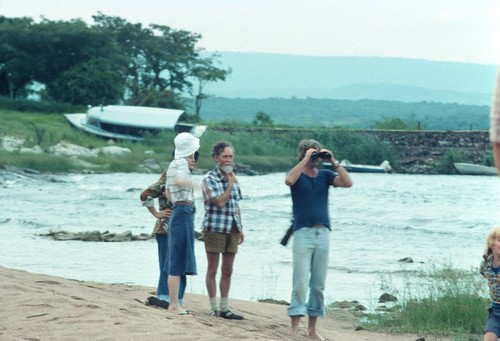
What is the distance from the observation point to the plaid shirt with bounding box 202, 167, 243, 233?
9438mm

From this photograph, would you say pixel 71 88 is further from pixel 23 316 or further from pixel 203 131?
pixel 23 316

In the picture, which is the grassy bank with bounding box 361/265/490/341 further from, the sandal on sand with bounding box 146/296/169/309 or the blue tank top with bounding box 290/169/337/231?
the sandal on sand with bounding box 146/296/169/309

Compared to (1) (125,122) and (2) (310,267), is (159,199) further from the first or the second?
(1) (125,122)

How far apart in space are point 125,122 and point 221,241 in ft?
174

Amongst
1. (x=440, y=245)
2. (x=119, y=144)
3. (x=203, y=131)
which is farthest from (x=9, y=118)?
(x=440, y=245)

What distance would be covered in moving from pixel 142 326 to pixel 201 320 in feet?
4.29

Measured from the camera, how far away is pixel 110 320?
798 centimetres

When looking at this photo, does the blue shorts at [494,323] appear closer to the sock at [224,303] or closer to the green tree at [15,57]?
the sock at [224,303]

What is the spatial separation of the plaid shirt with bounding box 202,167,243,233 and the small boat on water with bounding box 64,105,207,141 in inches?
1981

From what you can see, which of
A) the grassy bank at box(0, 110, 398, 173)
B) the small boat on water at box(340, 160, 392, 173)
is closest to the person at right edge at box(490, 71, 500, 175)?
the grassy bank at box(0, 110, 398, 173)

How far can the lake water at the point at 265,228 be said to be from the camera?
15.5 meters

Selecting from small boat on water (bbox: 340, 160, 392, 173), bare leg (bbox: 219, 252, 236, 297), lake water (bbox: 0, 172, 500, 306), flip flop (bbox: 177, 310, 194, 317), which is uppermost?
bare leg (bbox: 219, 252, 236, 297)

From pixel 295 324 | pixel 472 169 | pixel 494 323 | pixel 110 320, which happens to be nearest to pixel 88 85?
pixel 472 169

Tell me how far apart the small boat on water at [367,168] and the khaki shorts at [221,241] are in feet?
168
